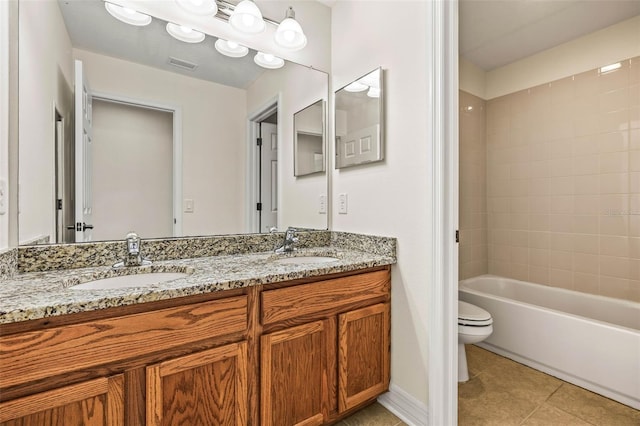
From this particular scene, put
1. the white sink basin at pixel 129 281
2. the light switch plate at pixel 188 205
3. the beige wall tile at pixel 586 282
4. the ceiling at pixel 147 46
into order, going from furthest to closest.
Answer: the beige wall tile at pixel 586 282 < the light switch plate at pixel 188 205 < the ceiling at pixel 147 46 < the white sink basin at pixel 129 281

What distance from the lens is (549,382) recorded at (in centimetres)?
183

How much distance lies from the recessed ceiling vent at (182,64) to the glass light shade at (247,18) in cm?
32

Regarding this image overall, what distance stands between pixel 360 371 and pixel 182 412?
796 mm

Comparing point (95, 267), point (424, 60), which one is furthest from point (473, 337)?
point (95, 267)

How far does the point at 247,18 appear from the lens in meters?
1.65

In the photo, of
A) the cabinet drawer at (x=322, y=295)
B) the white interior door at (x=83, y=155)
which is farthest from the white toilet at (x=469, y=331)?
the white interior door at (x=83, y=155)

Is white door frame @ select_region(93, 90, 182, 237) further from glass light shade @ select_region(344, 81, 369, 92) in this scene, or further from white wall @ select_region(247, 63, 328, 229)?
glass light shade @ select_region(344, 81, 369, 92)

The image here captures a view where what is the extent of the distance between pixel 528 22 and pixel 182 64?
234 centimetres

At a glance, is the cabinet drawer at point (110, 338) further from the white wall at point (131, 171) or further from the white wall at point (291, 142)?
the white wall at point (291, 142)

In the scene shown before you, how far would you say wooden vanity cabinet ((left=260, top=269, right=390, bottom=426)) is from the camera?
46.6 inches

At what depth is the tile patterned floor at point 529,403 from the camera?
1510mm

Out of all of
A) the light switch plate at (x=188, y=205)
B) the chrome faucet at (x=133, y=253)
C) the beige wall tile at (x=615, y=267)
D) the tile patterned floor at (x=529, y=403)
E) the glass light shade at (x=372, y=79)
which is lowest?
the tile patterned floor at (x=529, y=403)

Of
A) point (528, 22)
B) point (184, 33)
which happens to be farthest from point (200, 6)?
point (528, 22)

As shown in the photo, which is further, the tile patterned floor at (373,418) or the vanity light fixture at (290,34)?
the vanity light fixture at (290,34)
